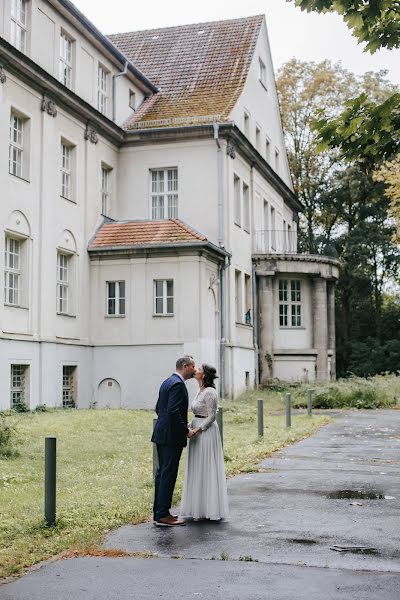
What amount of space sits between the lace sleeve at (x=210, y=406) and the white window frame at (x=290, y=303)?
2807cm

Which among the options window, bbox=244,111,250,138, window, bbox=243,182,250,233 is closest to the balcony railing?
window, bbox=243,182,250,233

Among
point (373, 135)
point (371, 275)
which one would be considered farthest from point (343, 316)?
point (373, 135)

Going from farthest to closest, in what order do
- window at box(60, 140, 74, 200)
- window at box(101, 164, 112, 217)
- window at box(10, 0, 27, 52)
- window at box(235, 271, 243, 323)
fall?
window at box(235, 271, 243, 323) → window at box(101, 164, 112, 217) → window at box(60, 140, 74, 200) → window at box(10, 0, 27, 52)

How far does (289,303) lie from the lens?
1475 inches

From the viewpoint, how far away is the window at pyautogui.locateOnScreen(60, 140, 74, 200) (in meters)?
27.5

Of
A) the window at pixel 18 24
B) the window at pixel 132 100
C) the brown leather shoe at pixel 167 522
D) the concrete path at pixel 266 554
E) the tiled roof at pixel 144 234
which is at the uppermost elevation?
the window at pixel 132 100

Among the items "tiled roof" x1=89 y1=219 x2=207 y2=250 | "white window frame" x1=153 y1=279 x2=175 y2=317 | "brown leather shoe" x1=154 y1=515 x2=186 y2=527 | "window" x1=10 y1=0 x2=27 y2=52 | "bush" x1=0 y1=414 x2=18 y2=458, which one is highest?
"window" x1=10 y1=0 x2=27 y2=52

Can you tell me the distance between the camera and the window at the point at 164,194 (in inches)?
1265

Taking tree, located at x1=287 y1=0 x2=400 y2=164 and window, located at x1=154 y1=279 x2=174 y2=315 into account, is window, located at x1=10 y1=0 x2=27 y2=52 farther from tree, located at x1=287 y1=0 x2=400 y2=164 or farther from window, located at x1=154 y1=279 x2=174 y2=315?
tree, located at x1=287 y1=0 x2=400 y2=164

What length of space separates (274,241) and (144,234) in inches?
479

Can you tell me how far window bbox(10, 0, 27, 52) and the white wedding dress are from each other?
18.4 metres

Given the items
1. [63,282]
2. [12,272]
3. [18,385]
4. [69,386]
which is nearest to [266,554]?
[18,385]

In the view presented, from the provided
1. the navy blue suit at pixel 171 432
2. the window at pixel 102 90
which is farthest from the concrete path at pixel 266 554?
the window at pixel 102 90

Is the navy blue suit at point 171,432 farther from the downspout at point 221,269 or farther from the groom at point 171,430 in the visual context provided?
the downspout at point 221,269
